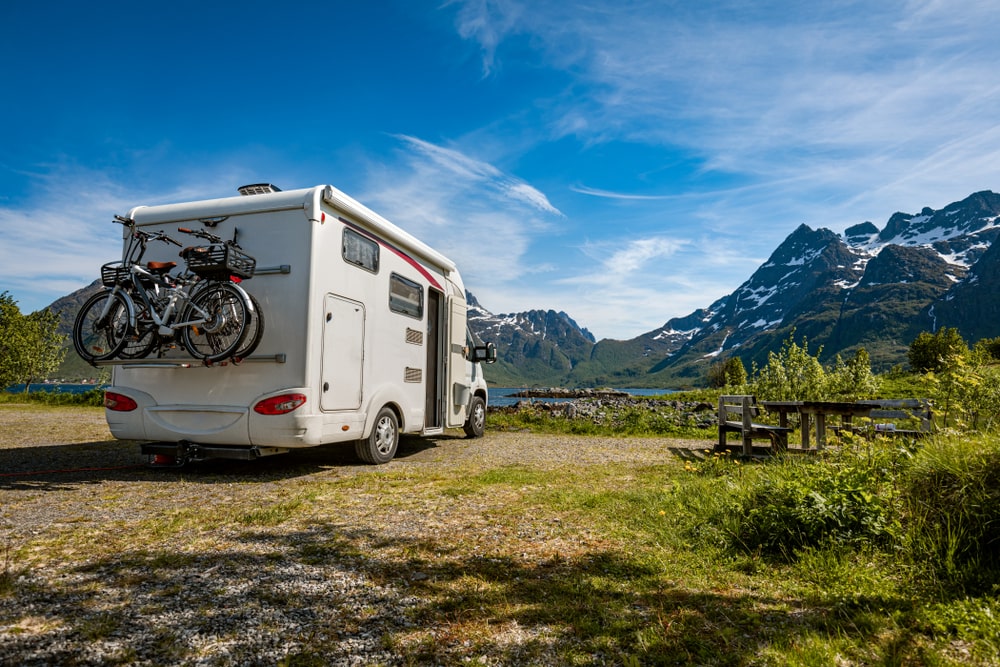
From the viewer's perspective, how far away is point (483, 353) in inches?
496

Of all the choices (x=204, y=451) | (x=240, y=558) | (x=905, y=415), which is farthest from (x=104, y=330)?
(x=905, y=415)

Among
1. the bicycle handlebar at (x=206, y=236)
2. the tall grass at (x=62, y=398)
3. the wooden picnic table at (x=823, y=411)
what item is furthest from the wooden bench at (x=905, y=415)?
the tall grass at (x=62, y=398)

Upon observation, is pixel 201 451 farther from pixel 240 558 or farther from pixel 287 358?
pixel 240 558

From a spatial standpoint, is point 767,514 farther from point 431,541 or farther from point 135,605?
point 135,605

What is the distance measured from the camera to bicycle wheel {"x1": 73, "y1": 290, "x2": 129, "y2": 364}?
705 cm

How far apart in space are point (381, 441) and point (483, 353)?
171 inches

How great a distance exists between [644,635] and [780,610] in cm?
91

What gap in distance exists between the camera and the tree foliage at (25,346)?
34.6m

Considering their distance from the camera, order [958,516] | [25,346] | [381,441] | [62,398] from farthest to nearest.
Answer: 1. [25,346]
2. [62,398]
3. [381,441]
4. [958,516]

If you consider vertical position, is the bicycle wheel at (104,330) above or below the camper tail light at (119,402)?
above

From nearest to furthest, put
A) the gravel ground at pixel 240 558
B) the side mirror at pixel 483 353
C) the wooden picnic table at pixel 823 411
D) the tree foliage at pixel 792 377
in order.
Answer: the gravel ground at pixel 240 558 → the wooden picnic table at pixel 823 411 → the side mirror at pixel 483 353 → the tree foliage at pixel 792 377

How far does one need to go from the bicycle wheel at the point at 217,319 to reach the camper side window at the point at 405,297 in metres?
2.48

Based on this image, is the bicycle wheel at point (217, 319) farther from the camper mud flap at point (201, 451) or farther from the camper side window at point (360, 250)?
the camper side window at point (360, 250)

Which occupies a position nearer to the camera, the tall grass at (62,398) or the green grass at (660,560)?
the green grass at (660,560)
